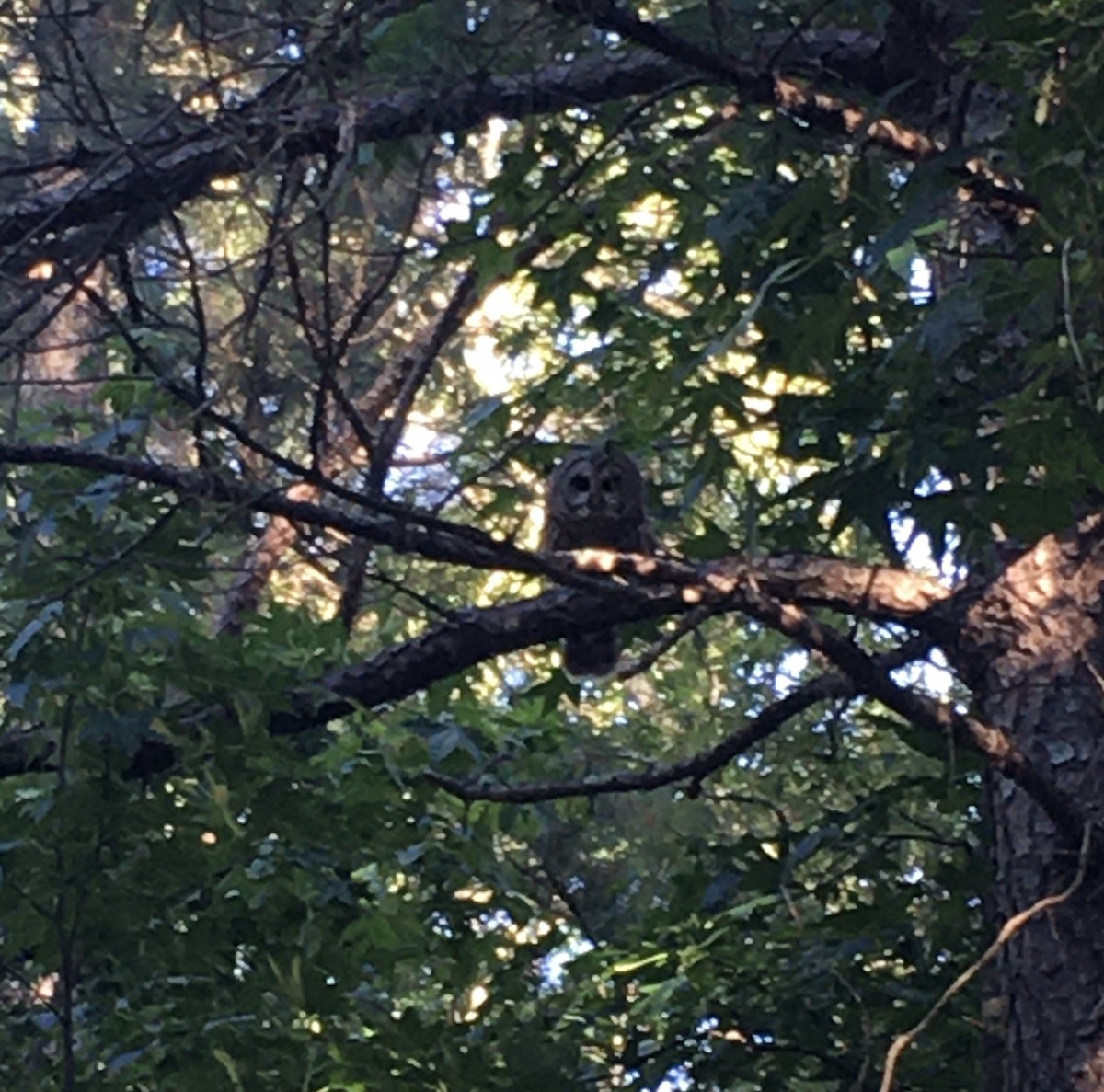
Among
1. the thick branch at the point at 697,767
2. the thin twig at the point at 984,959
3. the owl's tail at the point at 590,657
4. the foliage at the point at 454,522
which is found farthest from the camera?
the owl's tail at the point at 590,657

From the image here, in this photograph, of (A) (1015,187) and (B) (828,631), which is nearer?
(B) (828,631)

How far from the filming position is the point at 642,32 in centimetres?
324

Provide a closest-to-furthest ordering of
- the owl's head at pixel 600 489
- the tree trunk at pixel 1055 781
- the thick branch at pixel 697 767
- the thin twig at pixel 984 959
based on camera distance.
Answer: the thin twig at pixel 984 959
the tree trunk at pixel 1055 781
the thick branch at pixel 697 767
the owl's head at pixel 600 489

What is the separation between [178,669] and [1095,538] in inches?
76.8

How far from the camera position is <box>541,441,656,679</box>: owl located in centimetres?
616

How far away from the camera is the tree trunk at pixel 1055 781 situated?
11.4ft

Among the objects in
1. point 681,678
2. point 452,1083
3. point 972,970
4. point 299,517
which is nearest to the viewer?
point 972,970

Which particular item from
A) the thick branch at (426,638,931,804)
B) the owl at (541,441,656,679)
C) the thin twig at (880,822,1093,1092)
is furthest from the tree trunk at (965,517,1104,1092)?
the owl at (541,441,656,679)

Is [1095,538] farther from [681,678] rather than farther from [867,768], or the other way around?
[681,678]

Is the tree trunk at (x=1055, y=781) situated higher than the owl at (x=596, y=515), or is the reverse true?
the owl at (x=596, y=515)

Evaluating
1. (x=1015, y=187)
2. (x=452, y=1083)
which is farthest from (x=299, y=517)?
(x=1015, y=187)

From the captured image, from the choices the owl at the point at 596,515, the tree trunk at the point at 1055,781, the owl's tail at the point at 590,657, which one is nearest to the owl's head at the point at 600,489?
the owl at the point at 596,515

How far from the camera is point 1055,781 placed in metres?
3.72

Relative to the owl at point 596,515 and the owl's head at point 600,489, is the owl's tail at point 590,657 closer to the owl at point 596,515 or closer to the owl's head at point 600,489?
the owl at point 596,515
